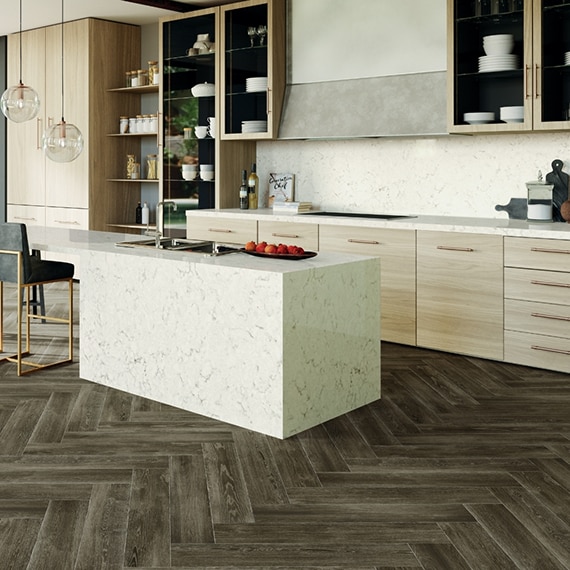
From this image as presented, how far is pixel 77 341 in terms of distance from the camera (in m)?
5.55

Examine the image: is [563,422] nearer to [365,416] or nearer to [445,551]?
[365,416]

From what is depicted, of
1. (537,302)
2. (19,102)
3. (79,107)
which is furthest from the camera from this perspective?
(79,107)

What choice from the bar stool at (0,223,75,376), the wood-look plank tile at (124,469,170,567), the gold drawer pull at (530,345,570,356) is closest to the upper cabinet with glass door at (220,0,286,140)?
the bar stool at (0,223,75,376)

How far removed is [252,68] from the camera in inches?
255

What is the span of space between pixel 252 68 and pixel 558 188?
8.67ft

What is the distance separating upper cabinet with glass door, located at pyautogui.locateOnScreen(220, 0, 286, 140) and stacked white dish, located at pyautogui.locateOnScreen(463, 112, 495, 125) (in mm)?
1702

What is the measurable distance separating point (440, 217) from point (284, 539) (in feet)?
11.7

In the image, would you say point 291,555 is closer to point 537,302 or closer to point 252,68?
point 537,302

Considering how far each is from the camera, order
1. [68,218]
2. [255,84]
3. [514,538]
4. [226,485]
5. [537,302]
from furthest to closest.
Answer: [68,218] → [255,84] → [537,302] → [226,485] → [514,538]

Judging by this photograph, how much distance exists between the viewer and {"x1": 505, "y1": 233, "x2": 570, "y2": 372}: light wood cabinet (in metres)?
4.59

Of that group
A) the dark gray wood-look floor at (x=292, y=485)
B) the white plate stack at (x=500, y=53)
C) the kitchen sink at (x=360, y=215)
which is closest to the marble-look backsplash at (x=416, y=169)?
the kitchen sink at (x=360, y=215)

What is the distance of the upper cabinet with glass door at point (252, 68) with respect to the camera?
630cm

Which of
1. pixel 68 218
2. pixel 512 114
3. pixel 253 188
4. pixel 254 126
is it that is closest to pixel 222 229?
pixel 253 188

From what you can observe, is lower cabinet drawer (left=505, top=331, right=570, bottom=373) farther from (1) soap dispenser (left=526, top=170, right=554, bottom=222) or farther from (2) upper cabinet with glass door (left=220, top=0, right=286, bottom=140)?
(2) upper cabinet with glass door (left=220, top=0, right=286, bottom=140)
